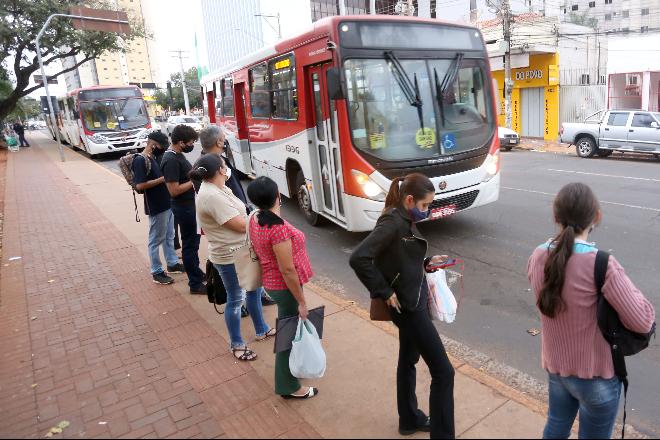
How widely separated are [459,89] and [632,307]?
538 centimetres

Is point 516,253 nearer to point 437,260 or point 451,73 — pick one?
point 451,73

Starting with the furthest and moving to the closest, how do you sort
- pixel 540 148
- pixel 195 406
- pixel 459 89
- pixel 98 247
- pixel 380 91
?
pixel 540 148
pixel 98 247
pixel 459 89
pixel 380 91
pixel 195 406

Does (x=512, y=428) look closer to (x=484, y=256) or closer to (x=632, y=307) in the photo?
(x=632, y=307)

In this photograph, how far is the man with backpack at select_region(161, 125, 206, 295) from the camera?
4824 millimetres

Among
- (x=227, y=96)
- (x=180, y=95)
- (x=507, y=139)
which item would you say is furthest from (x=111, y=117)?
(x=180, y=95)

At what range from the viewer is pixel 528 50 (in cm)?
2217

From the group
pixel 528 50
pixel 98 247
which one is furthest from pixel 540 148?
pixel 98 247

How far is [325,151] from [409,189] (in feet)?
14.9

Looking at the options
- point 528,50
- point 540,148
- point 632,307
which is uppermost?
point 528,50

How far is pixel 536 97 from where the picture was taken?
2358 centimetres

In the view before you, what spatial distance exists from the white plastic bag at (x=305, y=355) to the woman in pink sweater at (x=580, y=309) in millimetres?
1399

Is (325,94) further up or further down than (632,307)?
further up

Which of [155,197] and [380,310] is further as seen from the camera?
[155,197]

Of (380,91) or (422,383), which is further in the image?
(380,91)
